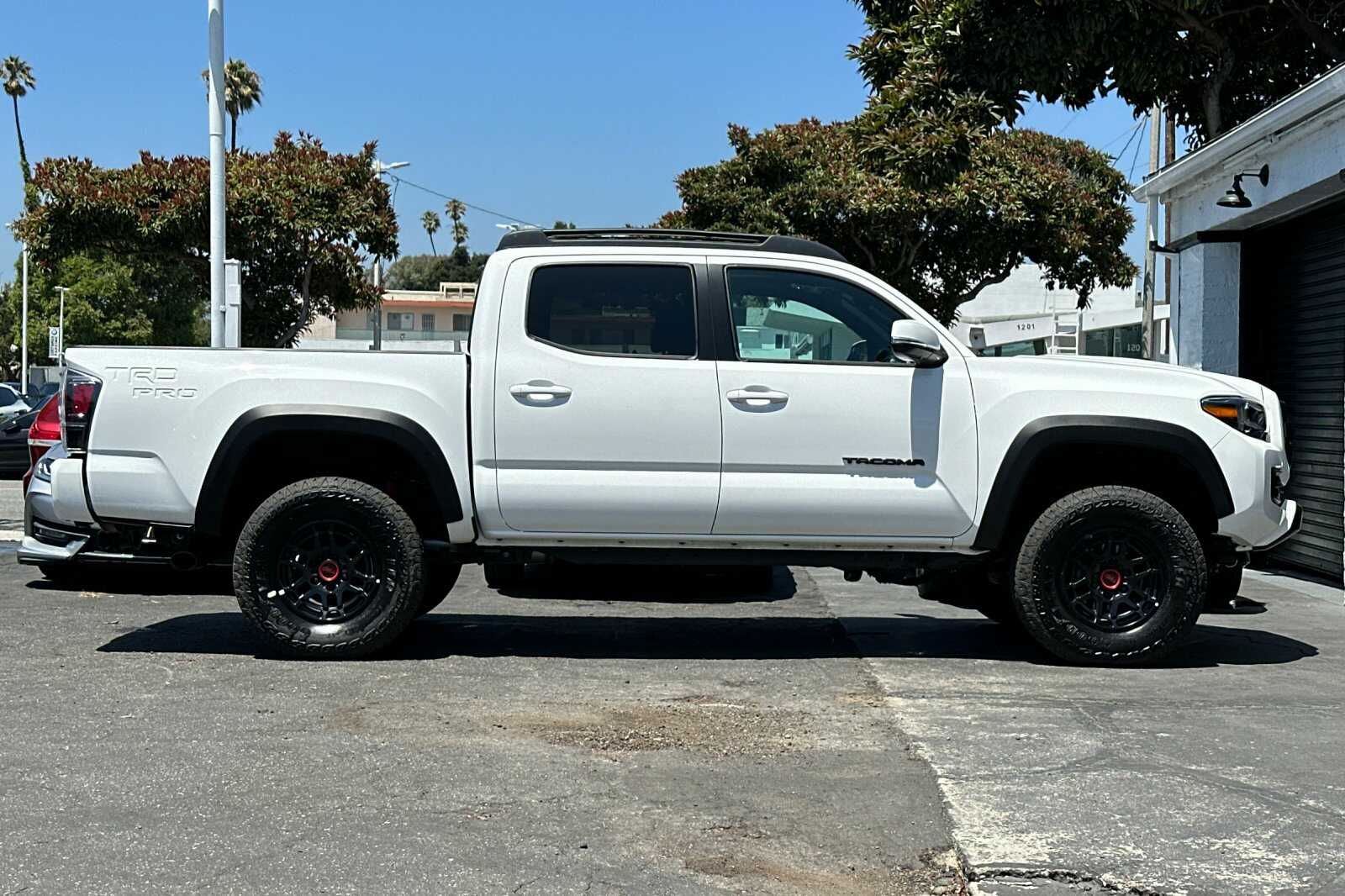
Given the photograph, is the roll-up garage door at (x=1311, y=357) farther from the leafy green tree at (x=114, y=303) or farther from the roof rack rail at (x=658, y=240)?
the leafy green tree at (x=114, y=303)

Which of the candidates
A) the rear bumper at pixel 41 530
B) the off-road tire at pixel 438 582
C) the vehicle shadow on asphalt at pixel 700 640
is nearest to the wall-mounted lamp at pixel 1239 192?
the vehicle shadow on asphalt at pixel 700 640

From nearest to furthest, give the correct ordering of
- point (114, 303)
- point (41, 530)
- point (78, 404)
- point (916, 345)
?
point (916, 345)
point (78, 404)
point (41, 530)
point (114, 303)

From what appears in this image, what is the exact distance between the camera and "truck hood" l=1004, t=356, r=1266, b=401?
6.95 meters

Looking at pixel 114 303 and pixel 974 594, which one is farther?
pixel 114 303

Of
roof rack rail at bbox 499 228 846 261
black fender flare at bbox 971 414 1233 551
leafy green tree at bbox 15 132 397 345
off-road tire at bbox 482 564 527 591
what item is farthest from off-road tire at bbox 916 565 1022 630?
leafy green tree at bbox 15 132 397 345

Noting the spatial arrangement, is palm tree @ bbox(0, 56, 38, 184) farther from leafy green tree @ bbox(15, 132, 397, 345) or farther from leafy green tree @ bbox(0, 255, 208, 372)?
leafy green tree @ bbox(15, 132, 397, 345)

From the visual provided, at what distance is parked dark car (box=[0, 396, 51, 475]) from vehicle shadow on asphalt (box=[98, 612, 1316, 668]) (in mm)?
15608

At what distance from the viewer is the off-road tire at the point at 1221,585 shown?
746cm

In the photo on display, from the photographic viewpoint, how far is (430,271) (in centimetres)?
10775

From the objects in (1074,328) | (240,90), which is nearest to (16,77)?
(240,90)

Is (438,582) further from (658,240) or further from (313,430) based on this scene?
(658,240)

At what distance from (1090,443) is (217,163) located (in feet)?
38.6

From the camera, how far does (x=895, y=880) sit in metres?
4.04

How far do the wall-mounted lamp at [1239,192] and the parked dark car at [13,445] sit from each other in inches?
694
